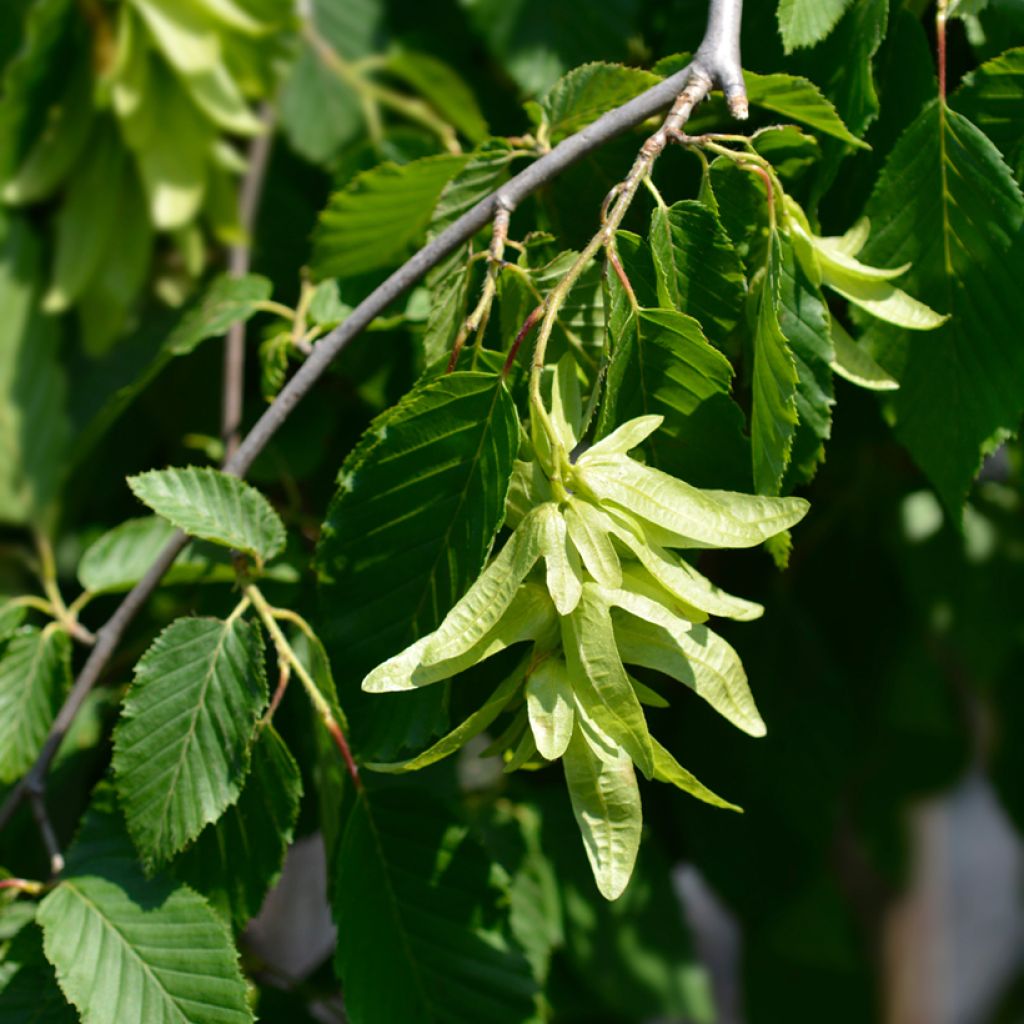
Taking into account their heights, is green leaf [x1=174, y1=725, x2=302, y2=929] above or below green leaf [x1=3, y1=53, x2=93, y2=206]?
below

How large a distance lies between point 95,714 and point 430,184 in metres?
0.46

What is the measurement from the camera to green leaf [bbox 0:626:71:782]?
74 cm

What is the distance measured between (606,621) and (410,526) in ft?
0.49

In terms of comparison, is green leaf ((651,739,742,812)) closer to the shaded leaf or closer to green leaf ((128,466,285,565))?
the shaded leaf

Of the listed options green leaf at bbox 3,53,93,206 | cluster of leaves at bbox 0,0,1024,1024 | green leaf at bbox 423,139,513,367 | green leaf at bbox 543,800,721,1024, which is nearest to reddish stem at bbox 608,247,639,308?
cluster of leaves at bbox 0,0,1024,1024

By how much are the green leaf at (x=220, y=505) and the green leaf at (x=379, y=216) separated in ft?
0.64

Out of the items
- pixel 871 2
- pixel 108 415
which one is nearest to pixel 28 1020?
pixel 108 415

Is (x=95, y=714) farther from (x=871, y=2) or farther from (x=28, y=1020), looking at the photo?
(x=871, y=2)

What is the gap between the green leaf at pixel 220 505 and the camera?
65 centimetres

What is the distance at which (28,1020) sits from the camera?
64 centimetres

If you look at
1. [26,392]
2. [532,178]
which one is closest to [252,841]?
[532,178]

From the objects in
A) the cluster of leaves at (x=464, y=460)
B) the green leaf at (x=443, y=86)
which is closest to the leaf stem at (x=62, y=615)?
the cluster of leaves at (x=464, y=460)

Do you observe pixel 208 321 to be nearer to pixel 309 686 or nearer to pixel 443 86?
pixel 309 686

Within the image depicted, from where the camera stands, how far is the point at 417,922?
68 cm
